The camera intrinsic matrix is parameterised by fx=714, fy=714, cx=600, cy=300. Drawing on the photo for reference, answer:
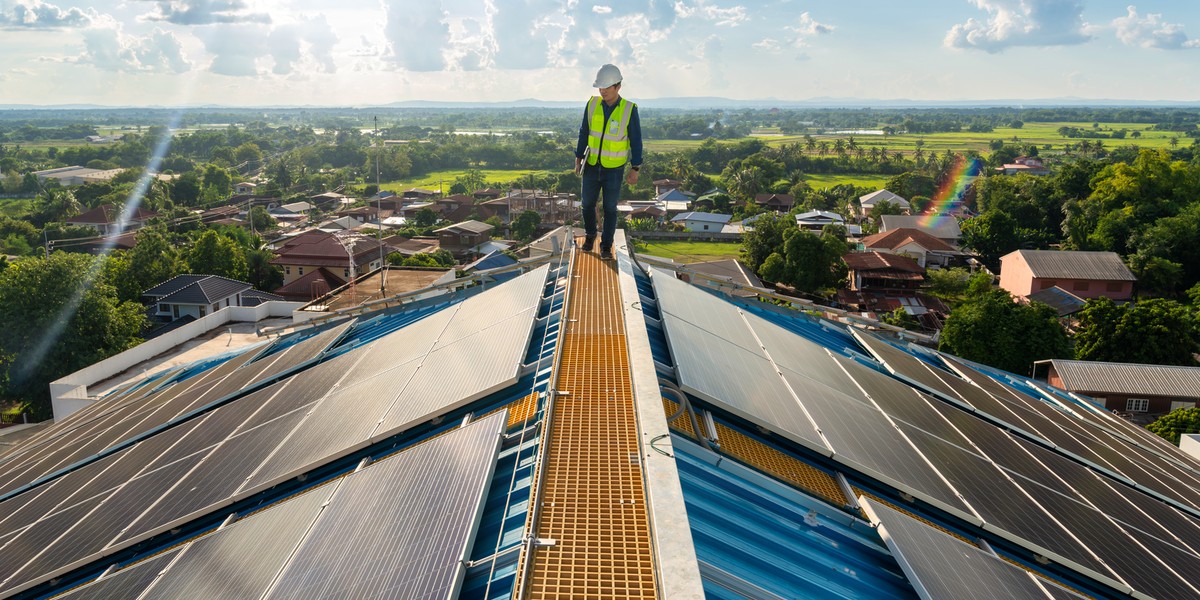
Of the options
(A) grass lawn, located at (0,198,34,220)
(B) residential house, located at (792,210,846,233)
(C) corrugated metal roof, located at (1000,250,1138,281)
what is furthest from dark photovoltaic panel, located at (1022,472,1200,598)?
(A) grass lawn, located at (0,198,34,220)

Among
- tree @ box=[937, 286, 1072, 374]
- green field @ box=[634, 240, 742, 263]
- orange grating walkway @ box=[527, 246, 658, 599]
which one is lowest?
green field @ box=[634, 240, 742, 263]

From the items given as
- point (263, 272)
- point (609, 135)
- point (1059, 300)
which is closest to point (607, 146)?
point (609, 135)

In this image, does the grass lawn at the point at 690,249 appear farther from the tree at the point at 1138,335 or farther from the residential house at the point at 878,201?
the tree at the point at 1138,335

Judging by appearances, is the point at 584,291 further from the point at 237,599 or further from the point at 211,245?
the point at 211,245

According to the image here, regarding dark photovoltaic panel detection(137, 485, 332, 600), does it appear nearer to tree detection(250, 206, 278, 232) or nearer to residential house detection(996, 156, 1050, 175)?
tree detection(250, 206, 278, 232)

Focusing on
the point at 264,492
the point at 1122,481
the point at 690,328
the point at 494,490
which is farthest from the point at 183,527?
the point at 1122,481

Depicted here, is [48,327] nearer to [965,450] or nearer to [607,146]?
[607,146]
